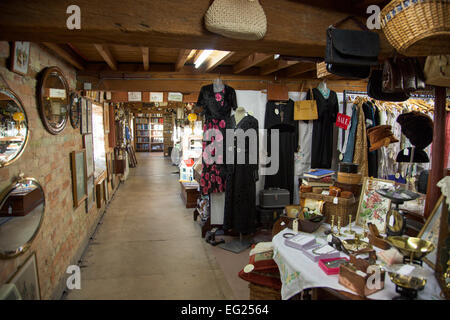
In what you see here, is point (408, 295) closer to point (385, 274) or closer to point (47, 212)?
point (385, 274)

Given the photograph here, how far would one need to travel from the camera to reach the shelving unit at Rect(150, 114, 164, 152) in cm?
1897

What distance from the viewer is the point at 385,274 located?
165cm

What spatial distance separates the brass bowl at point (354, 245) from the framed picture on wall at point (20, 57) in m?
2.71

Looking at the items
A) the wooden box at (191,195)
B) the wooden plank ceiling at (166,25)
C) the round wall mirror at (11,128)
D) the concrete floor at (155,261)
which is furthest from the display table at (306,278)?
the wooden box at (191,195)

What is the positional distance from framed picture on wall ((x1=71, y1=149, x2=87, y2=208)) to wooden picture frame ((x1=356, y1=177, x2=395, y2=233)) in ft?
10.8

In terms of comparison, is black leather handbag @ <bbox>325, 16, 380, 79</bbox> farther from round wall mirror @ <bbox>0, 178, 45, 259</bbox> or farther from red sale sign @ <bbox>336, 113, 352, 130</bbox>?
red sale sign @ <bbox>336, 113, 352, 130</bbox>

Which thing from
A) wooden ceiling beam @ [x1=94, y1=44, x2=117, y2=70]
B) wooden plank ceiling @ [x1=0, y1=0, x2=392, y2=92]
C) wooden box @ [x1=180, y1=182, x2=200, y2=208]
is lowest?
wooden box @ [x1=180, y1=182, x2=200, y2=208]

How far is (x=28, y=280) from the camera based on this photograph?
7.23 ft

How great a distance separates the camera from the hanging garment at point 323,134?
4312 millimetres

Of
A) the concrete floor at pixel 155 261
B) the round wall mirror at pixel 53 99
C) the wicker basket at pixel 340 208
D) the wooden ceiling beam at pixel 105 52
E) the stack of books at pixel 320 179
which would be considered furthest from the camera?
the concrete floor at pixel 155 261

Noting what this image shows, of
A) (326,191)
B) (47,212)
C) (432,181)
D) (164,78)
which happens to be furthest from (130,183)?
(432,181)

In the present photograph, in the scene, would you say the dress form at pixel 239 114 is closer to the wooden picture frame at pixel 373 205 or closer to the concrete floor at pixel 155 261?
the concrete floor at pixel 155 261

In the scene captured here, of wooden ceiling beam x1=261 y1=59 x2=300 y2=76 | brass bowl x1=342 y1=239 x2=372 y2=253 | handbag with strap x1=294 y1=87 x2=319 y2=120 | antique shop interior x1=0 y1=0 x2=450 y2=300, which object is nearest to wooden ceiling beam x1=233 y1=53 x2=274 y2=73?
antique shop interior x1=0 y1=0 x2=450 y2=300

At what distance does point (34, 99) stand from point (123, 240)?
2.64 meters
